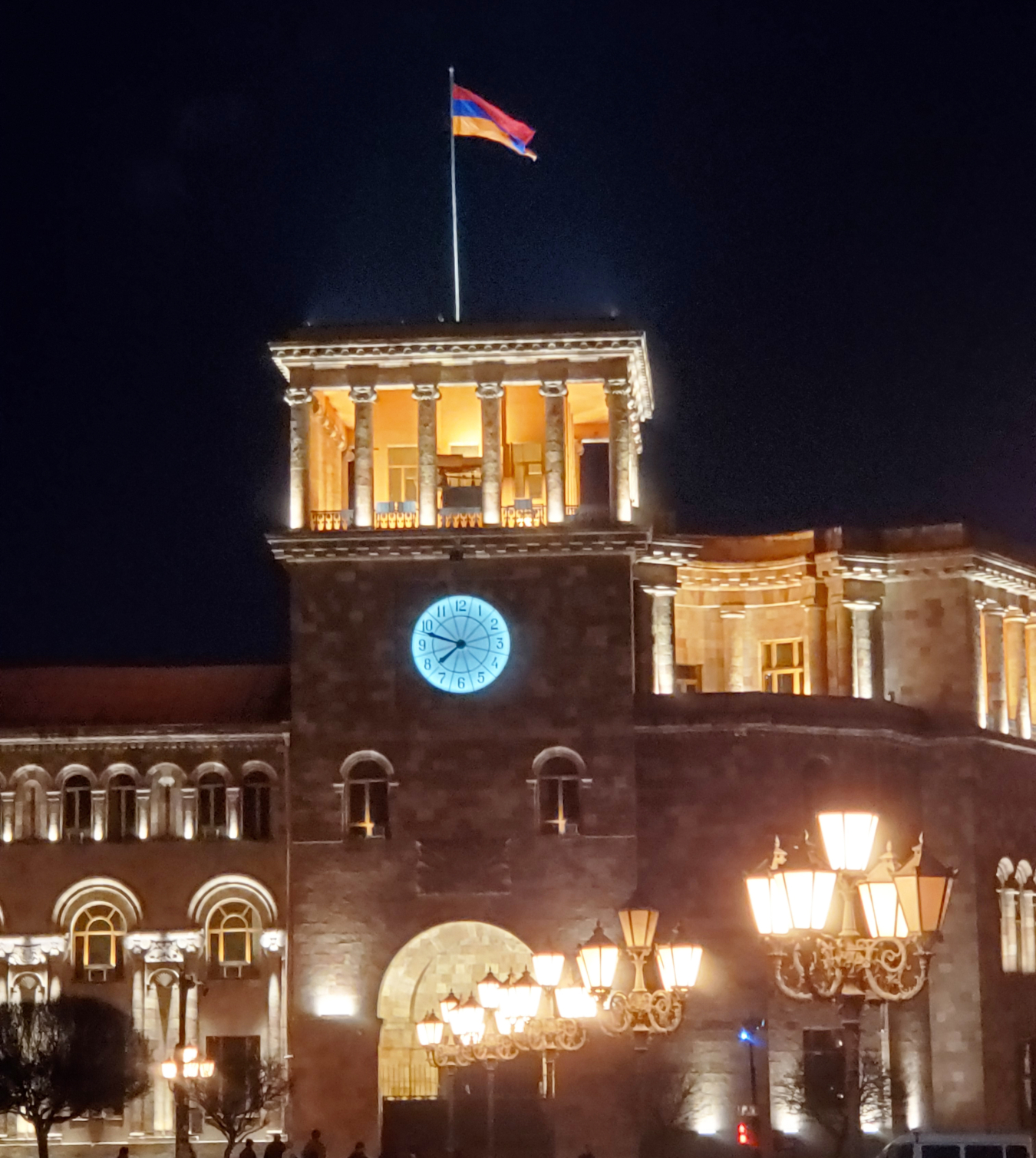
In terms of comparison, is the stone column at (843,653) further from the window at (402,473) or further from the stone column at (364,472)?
the stone column at (364,472)

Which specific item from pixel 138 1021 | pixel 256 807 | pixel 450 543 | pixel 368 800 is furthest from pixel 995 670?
pixel 138 1021

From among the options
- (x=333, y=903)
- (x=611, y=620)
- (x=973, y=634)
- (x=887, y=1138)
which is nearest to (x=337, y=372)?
(x=611, y=620)

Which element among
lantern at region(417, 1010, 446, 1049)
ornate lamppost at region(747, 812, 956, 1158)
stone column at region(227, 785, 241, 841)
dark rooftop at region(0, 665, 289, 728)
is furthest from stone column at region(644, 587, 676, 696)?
ornate lamppost at region(747, 812, 956, 1158)

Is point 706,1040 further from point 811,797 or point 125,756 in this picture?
point 125,756

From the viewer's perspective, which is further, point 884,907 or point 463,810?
point 463,810

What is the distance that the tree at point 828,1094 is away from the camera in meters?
53.7

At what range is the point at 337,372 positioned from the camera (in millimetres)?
56188

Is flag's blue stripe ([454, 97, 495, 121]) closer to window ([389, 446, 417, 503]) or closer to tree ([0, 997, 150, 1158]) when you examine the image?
window ([389, 446, 417, 503])

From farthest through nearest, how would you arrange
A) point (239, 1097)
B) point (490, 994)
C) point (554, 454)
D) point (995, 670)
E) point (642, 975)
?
point (995, 670) < point (554, 454) < point (239, 1097) < point (490, 994) < point (642, 975)

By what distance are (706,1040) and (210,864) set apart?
12.6 m

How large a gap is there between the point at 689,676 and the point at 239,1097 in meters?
18.9

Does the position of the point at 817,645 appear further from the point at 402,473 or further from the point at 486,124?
the point at 486,124

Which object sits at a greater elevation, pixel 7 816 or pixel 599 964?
pixel 7 816

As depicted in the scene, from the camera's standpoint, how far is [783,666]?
208 feet
